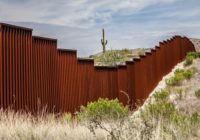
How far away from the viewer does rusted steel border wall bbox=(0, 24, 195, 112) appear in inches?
600

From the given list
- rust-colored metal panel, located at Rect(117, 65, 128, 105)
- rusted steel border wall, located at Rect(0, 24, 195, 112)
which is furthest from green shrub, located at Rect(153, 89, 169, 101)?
rust-colored metal panel, located at Rect(117, 65, 128, 105)

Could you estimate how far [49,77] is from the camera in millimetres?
17719

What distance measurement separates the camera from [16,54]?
1564 centimetres

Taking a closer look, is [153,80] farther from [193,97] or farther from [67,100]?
[67,100]

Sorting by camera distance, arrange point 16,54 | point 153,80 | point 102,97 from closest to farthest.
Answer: point 16,54 → point 102,97 → point 153,80

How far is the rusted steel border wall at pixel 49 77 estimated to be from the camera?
50.0 feet

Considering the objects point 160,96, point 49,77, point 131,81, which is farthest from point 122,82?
point 49,77

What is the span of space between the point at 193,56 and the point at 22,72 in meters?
27.1

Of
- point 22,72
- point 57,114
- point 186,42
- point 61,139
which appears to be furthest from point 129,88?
point 186,42

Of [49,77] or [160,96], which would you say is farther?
[160,96]

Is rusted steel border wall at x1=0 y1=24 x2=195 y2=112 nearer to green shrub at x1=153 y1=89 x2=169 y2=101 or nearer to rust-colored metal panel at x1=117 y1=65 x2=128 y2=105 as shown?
rust-colored metal panel at x1=117 y1=65 x2=128 y2=105

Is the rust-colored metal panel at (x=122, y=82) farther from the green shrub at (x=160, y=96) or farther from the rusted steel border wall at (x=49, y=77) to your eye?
the green shrub at (x=160, y=96)

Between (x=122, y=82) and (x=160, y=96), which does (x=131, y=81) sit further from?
(x=160, y=96)

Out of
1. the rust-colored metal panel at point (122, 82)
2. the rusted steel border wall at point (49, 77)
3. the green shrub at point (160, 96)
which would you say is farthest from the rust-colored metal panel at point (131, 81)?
the green shrub at point (160, 96)
